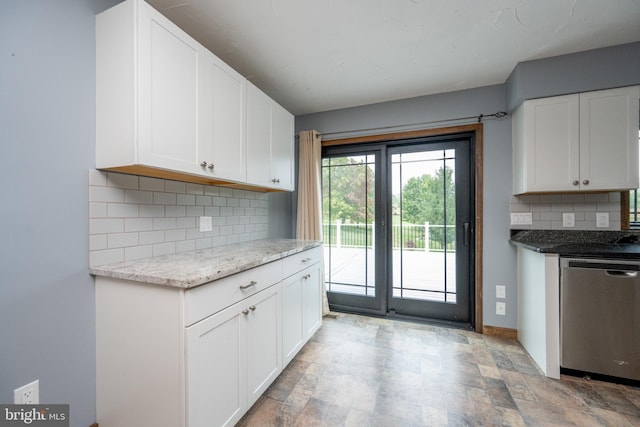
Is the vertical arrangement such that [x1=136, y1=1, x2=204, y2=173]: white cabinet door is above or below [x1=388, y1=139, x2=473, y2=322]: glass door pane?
above

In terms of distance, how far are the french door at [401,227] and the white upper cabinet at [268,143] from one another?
71cm

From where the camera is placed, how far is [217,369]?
1.20m

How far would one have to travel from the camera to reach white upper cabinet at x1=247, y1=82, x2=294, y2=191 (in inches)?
78.5

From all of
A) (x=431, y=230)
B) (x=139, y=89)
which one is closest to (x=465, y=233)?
(x=431, y=230)

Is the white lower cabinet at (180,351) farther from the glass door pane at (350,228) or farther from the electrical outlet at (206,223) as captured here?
the glass door pane at (350,228)

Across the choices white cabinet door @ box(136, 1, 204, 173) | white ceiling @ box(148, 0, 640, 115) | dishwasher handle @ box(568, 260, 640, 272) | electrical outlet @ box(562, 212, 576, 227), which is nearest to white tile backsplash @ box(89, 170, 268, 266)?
white cabinet door @ box(136, 1, 204, 173)

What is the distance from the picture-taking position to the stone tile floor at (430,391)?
57.3 inches

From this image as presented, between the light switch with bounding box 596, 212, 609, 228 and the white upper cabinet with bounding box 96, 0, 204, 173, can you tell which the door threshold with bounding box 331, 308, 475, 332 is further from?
the white upper cabinet with bounding box 96, 0, 204, 173

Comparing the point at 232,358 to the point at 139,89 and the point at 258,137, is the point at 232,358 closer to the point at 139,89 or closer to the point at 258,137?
the point at 139,89

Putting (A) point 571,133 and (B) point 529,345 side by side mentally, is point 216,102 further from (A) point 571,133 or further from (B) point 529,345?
(B) point 529,345

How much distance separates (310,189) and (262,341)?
5.79 feet

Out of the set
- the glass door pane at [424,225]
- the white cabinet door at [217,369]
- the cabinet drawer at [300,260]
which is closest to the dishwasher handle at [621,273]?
the glass door pane at [424,225]

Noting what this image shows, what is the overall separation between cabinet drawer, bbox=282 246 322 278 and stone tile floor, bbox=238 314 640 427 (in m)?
0.74

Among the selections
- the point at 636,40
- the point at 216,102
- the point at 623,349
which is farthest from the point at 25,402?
the point at 636,40
